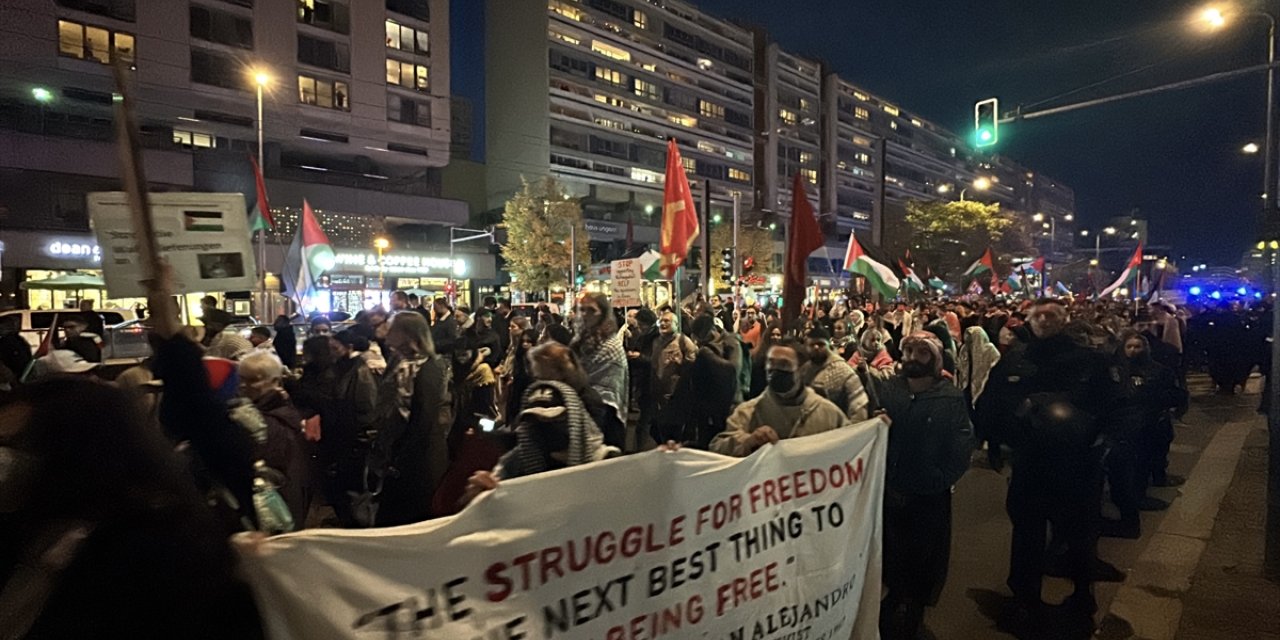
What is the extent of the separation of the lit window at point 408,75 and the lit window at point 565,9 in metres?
16.3

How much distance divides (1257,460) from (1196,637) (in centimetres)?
619

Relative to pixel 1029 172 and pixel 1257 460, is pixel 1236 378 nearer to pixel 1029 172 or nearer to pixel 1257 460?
pixel 1257 460

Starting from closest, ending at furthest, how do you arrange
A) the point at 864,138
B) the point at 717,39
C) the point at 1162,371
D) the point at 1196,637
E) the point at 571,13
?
the point at 1196,637 < the point at 1162,371 < the point at 571,13 < the point at 717,39 < the point at 864,138

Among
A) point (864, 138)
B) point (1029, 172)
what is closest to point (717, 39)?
point (864, 138)

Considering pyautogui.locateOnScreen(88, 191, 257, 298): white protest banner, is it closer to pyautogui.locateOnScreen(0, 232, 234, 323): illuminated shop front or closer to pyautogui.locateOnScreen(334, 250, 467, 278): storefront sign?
pyautogui.locateOnScreen(0, 232, 234, 323): illuminated shop front

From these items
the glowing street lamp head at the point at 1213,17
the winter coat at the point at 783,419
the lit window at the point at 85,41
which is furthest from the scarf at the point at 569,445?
the lit window at the point at 85,41

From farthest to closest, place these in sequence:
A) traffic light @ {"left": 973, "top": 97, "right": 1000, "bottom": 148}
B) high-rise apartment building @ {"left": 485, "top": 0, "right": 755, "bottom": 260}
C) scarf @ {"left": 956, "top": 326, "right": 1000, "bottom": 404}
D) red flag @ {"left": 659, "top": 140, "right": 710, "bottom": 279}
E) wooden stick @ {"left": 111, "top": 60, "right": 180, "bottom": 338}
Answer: high-rise apartment building @ {"left": 485, "top": 0, "right": 755, "bottom": 260} < traffic light @ {"left": 973, "top": 97, "right": 1000, "bottom": 148} < red flag @ {"left": 659, "top": 140, "right": 710, "bottom": 279} < scarf @ {"left": 956, "top": 326, "right": 1000, "bottom": 404} < wooden stick @ {"left": 111, "top": 60, "right": 180, "bottom": 338}

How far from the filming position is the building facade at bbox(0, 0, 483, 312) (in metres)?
32.3

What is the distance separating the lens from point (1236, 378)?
15477 mm

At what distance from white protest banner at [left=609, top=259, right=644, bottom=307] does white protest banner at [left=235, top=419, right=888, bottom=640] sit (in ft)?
24.9

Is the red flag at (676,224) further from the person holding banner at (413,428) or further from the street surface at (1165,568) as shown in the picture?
the person holding banner at (413,428)

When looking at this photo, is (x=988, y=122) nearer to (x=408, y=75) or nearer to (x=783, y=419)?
(x=783, y=419)

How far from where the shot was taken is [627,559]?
9.10ft

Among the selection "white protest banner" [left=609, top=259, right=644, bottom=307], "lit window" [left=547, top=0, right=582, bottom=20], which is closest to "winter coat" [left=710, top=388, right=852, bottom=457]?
"white protest banner" [left=609, top=259, right=644, bottom=307]
